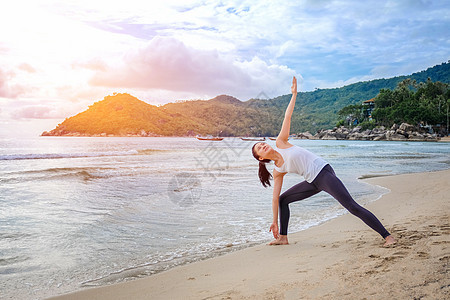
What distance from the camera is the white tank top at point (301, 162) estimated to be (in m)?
3.82

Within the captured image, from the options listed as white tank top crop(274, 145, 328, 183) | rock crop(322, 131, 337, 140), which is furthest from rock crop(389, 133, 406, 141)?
white tank top crop(274, 145, 328, 183)

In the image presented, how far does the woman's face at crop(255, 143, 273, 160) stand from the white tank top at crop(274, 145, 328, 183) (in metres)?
0.16

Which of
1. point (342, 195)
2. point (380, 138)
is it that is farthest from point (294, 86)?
point (380, 138)

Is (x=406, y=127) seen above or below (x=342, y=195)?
above

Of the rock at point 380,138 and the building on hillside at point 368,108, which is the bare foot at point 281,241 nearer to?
the rock at point 380,138

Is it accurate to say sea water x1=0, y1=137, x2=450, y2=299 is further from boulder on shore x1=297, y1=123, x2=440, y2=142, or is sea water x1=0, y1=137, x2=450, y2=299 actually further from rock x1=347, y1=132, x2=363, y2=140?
rock x1=347, y1=132, x2=363, y2=140

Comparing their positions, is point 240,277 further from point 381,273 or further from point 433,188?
point 433,188

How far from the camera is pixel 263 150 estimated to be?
3.83 m

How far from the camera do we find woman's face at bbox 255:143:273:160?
12.5ft

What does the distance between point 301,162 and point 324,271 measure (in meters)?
1.28

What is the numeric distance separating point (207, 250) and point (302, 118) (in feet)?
413

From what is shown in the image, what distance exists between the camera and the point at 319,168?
3832 mm

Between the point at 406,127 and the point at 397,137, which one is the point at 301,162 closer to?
the point at 397,137

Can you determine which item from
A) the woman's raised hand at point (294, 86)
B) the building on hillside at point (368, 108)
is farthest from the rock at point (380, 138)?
the woman's raised hand at point (294, 86)
